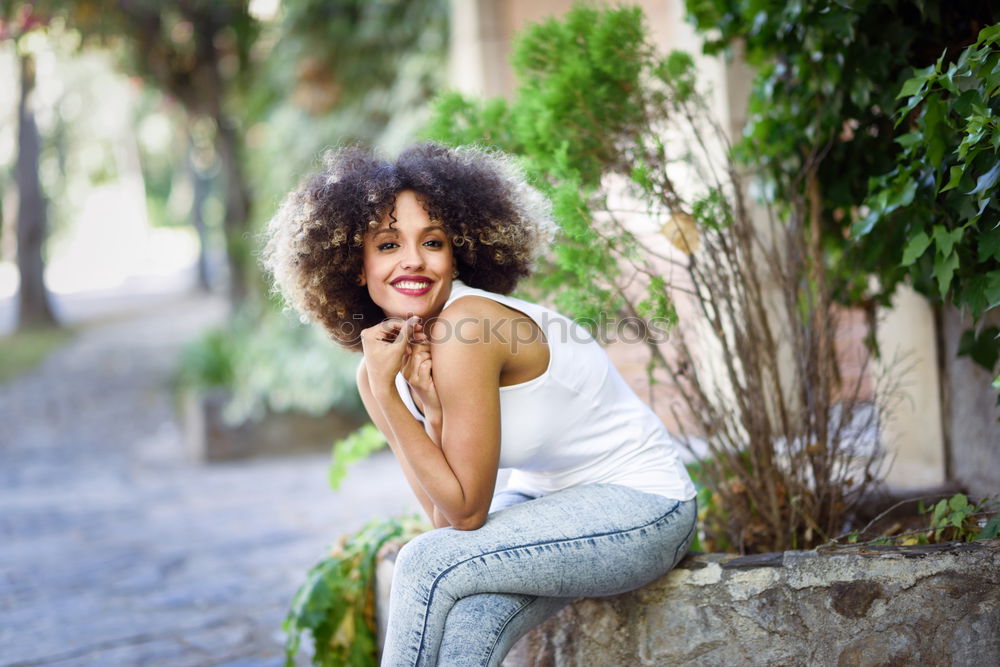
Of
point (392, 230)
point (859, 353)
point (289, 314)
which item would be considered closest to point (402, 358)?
point (392, 230)

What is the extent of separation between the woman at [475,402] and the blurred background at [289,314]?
0.96 feet

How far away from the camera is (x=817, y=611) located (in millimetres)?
2021

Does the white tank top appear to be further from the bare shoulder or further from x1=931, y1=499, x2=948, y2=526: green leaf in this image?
x1=931, y1=499, x2=948, y2=526: green leaf

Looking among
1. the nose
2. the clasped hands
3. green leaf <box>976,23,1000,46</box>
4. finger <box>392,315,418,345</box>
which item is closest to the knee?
the clasped hands

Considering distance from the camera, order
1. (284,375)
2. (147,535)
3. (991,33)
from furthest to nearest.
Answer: (284,375)
(147,535)
(991,33)

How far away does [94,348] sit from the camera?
42.0 feet

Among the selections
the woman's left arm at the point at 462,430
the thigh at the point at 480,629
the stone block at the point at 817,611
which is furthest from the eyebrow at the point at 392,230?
the stone block at the point at 817,611

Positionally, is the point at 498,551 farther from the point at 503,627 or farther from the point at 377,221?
the point at 377,221

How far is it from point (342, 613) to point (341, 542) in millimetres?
263

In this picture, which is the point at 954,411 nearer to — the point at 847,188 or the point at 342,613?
the point at 847,188

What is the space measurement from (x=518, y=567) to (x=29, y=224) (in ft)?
46.8

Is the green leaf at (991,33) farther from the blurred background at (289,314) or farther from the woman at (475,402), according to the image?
the woman at (475,402)

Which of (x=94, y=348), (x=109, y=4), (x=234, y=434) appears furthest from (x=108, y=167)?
(x=234, y=434)

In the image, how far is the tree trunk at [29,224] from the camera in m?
13.6
